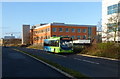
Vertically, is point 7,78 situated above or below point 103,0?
below

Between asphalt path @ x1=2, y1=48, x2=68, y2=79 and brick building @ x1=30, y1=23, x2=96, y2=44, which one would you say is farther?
brick building @ x1=30, y1=23, x2=96, y2=44

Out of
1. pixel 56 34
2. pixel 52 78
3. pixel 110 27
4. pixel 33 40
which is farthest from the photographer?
pixel 33 40

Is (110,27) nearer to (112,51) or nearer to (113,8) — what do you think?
(112,51)

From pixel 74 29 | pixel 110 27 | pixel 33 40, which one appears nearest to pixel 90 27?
pixel 74 29

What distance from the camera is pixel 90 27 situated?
329ft

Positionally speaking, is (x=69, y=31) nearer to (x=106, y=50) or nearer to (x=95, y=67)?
(x=106, y=50)

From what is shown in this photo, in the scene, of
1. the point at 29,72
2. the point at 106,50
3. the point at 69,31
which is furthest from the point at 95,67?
the point at 69,31

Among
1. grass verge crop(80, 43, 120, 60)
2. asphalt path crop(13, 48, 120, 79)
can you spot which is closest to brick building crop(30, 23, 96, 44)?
grass verge crop(80, 43, 120, 60)

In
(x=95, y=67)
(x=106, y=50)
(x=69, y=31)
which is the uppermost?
(x=69, y=31)

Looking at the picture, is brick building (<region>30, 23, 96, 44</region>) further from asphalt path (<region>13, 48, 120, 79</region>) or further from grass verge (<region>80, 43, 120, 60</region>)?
asphalt path (<region>13, 48, 120, 79</region>)

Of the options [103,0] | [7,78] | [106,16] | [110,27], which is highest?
[103,0]

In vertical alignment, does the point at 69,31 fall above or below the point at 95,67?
above

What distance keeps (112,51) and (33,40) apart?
313 feet

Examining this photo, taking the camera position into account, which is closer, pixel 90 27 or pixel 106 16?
pixel 106 16
